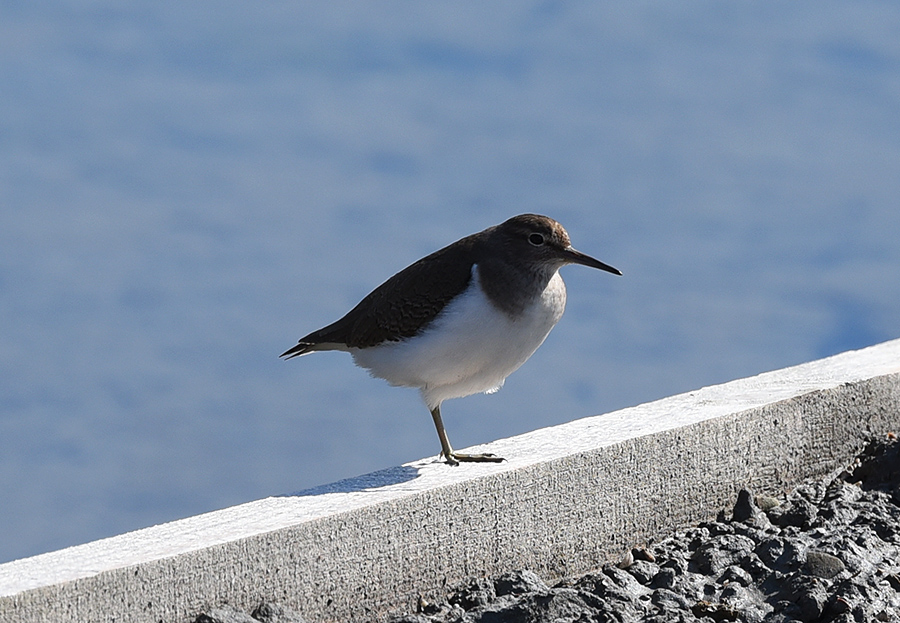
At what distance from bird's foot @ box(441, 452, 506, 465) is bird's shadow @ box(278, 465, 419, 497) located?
144mm

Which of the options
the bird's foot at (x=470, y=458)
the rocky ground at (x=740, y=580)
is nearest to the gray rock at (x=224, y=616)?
the rocky ground at (x=740, y=580)

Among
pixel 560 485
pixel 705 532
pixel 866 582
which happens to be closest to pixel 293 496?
pixel 560 485

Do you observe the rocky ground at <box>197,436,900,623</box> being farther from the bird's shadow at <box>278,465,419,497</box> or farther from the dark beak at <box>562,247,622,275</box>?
the dark beak at <box>562,247,622,275</box>

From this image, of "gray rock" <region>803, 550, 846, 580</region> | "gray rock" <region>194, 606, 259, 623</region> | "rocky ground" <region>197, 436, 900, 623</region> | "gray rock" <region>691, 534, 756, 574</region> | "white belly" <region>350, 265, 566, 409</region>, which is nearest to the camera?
"gray rock" <region>194, 606, 259, 623</region>

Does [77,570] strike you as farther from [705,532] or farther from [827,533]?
[827,533]

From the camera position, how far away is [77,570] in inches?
132

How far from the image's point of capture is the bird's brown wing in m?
4.37

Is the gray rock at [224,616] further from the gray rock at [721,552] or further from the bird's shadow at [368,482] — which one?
the gray rock at [721,552]

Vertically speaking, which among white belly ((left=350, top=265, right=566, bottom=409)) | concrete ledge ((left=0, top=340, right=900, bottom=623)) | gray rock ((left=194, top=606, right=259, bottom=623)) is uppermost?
white belly ((left=350, top=265, right=566, bottom=409))

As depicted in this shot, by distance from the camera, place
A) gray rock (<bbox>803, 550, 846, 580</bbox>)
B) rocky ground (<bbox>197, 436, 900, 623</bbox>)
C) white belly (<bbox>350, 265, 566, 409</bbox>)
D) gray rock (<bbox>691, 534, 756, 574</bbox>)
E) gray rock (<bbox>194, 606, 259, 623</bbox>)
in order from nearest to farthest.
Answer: gray rock (<bbox>194, 606, 259, 623</bbox>)
rocky ground (<bbox>197, 436, 900, 623</bbox>)
gray rock (<bbox>803, 550, 846, 580</bbox>)
gray rock (<bbox>691, 534, 756, 574</bbox>)
white belly (<bbox>350, 265, 566, 409</bbox>)

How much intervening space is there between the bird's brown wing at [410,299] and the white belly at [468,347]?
37 millimetres

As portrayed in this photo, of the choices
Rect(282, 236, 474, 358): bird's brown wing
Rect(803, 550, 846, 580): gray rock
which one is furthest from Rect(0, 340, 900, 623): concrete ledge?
Rect(803, 550, 846, 580): gray rock

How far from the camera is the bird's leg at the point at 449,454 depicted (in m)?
4.39

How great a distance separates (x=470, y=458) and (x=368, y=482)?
421 millimetres
